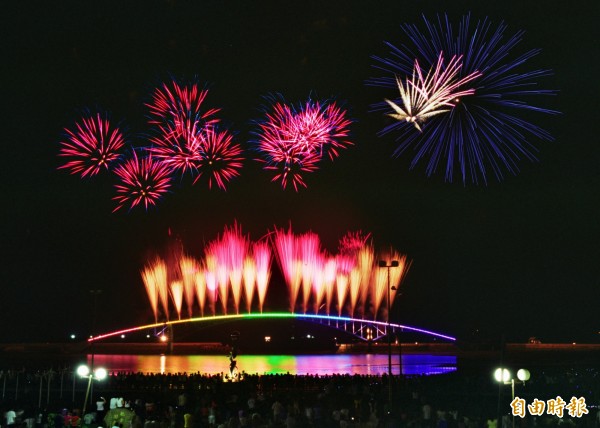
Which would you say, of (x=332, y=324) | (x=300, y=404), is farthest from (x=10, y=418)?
(x=332, y=324)

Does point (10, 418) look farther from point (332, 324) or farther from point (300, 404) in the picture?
point (332, 324)

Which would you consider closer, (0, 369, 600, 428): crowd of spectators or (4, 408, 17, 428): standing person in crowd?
(0, 369, 600, 428): crowd of spectators

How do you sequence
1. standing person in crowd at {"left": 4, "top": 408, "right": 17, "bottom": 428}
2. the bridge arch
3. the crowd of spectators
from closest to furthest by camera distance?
the crowd of spectators → standing person in crowd at {"left": 4, "top": 408, "right": 17, "bottom": 428} → the bridge arch

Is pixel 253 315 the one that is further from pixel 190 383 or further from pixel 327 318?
pixel 190 383

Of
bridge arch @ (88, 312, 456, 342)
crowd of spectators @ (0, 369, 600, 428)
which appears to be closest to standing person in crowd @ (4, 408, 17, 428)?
crowd of spectators @ (0, 369, 600, 428)

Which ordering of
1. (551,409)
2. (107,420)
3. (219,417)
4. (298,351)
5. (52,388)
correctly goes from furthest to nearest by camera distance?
(298,351) < (52,388) < (219,417) < (107,420) < (551,409)

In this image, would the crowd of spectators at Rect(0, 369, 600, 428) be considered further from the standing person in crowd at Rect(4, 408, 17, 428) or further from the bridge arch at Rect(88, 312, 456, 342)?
the bridge arch at Rect(88, 312, 456, 342)

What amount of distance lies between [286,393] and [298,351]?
113 metres

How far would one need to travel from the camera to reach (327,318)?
133 m

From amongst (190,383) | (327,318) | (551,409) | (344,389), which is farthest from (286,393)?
(327,318)

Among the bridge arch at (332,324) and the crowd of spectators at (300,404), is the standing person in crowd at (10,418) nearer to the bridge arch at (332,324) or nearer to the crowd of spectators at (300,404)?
the crowd of spectators at (300,404)

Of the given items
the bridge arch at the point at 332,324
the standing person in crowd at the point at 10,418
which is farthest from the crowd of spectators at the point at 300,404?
the bridge arch at the point at 332,324

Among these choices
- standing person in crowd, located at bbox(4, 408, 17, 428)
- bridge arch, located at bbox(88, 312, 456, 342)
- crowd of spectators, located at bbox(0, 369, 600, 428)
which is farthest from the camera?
bridge arch, located at bbox(88, 312, 456, 342)

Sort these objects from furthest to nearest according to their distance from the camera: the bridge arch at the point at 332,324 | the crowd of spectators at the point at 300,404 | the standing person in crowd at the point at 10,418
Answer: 1. the bridge arch at the point at 332,324
2. the standing person in crowd at the point at 10,418
3. the crowd of spectators at the point at 300,404
